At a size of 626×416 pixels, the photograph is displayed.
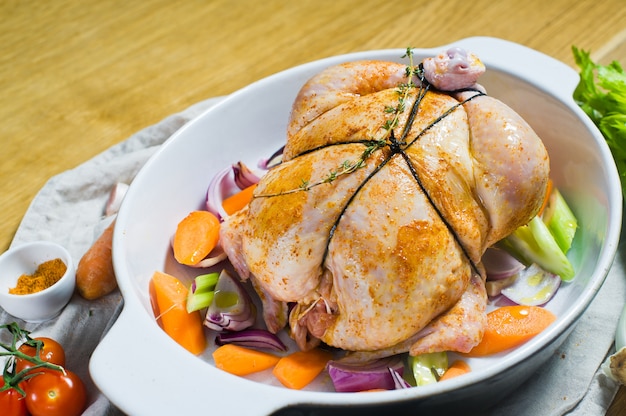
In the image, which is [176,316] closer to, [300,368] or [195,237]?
[195,237]

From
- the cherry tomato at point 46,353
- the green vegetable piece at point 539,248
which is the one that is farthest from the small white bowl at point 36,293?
the green vegetable piece at point 539,248

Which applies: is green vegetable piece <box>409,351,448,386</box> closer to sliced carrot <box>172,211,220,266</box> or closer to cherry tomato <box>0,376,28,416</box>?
sliced carrot <box>172,211,220,266</box>

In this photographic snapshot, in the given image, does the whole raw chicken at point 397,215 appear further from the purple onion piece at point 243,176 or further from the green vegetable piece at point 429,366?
the purple onion piece at point 243,176

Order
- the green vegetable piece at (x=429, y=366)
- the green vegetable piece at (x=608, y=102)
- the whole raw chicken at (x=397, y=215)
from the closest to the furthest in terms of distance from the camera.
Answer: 1. the whole raw chicken at (x=397, y=215)
2. the green vegetable piece at (x=429, y=366)
3. the green vegetable piece at (x=608, y=102)

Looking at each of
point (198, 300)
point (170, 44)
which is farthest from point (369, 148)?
point (170, 44)

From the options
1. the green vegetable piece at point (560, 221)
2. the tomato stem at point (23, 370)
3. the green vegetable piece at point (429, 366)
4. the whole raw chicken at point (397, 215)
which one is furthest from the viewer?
the green vegetable piece at point (560, 221)

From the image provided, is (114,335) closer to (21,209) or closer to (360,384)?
(360,384)
